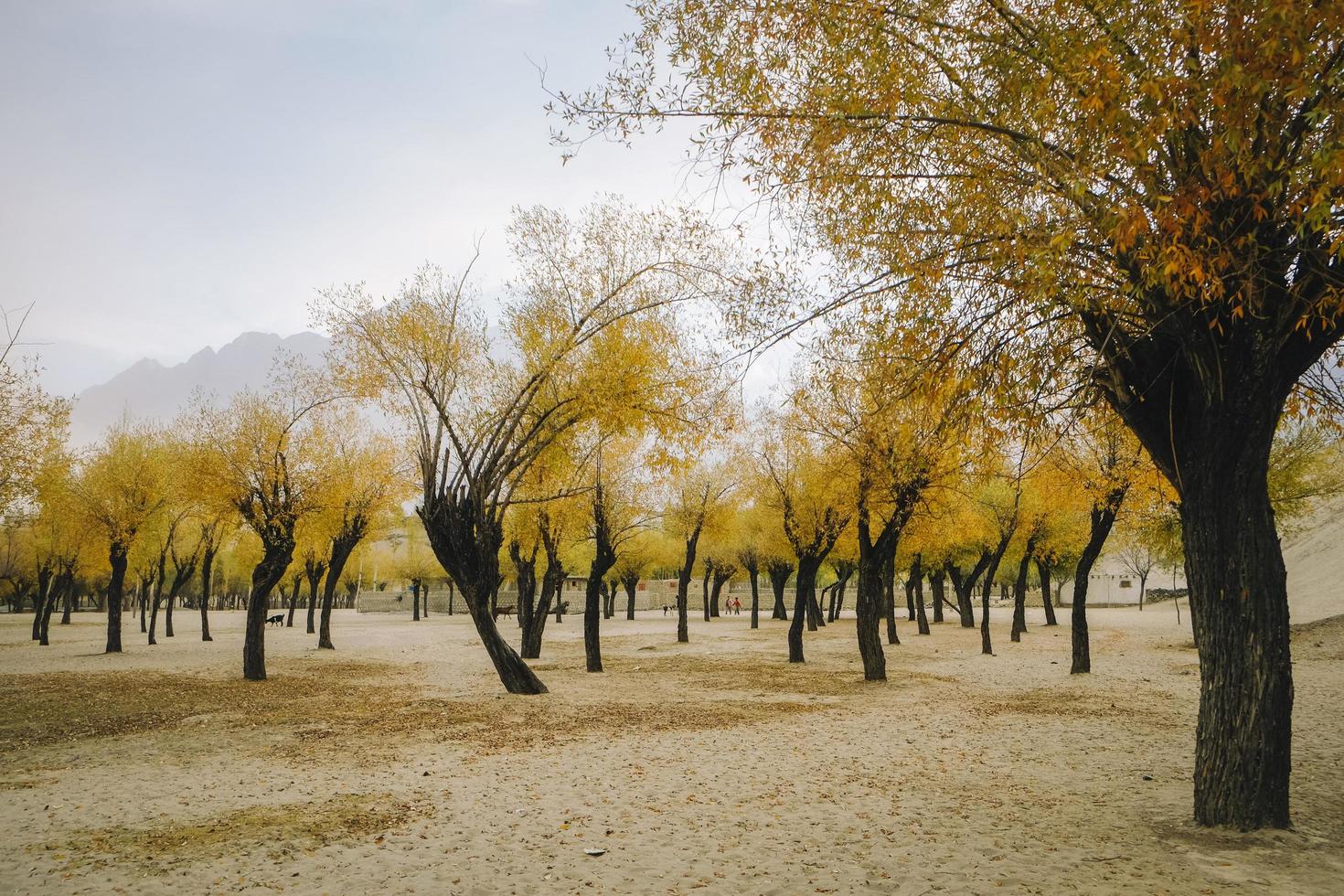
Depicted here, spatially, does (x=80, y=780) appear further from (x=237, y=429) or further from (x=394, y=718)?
(x=237, y=429)

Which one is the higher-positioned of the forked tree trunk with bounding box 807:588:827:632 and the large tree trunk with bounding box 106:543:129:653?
the large tree trunk with bounding box 106:543:129:653

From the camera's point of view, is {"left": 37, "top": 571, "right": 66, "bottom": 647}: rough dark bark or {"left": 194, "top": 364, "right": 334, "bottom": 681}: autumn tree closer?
{"left": 194, "top": 364, "right": 334, "bottom": 681}: autumn tree

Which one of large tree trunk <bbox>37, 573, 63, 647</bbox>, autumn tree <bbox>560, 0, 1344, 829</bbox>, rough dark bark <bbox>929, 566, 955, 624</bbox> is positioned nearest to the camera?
autumn tree <bbox>560, 0, 1344, 829</bbox>

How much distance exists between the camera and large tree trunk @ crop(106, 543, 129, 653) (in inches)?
935

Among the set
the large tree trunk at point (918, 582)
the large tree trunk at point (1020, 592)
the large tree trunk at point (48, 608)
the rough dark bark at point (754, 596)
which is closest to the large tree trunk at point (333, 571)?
the large tree trunk at point (48, 608)

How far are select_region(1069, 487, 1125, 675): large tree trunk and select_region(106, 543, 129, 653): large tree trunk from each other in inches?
1119

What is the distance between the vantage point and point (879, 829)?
636 cm

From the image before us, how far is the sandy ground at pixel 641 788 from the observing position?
533cm

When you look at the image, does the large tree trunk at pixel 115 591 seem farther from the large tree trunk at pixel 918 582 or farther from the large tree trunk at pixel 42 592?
the large tree trunk at pixel 918 582

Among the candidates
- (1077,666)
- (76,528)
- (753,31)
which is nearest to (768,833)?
(753,31)

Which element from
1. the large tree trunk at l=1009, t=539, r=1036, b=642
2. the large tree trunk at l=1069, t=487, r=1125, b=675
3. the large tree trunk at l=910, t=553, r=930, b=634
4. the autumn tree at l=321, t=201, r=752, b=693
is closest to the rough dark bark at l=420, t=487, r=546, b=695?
the autumn tree at l=321, t=201, r=752, b=693

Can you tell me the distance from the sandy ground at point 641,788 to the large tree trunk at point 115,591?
22.9 feet

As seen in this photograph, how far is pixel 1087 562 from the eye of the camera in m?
16.9

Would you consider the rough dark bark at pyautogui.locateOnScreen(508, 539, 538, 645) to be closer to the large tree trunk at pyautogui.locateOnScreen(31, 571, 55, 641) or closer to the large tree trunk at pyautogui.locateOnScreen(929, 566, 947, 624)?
the large tree trunk at pyautogui.locateOnScreen(31, 571, 55, 641)
